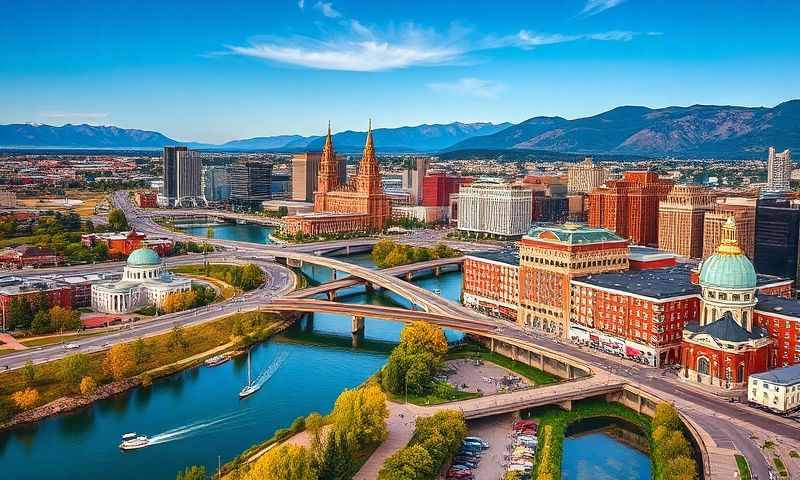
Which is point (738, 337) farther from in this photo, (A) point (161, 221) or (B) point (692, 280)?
(A) point (161, 221)

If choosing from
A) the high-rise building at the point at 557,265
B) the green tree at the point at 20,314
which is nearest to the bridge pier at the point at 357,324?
the high-rise building at the point at 557,265

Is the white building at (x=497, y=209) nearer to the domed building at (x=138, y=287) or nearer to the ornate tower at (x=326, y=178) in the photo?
the ornate tower at (x=326, y=178)

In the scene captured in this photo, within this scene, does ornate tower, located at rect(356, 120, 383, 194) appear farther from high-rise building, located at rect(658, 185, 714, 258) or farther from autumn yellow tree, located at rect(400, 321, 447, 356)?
autumn yellow tree, located at rect(400, 321, 447, 356)

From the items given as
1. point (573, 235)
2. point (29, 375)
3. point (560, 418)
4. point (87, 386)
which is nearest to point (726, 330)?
point (560, 418)

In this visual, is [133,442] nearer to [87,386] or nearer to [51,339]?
[87,386]

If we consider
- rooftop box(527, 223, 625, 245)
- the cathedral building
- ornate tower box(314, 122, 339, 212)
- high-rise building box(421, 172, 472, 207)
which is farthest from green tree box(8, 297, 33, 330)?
high-rise building box(421, 172, 472, 207)

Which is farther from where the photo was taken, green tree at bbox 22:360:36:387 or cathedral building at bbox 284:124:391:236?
cathedral building at bbox 284:124:391:236
